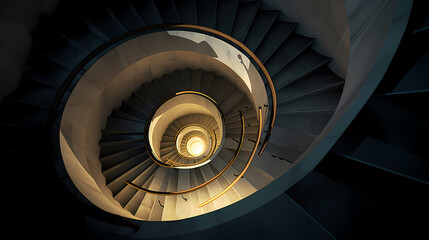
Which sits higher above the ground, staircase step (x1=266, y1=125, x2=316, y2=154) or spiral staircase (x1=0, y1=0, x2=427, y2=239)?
spiral staircase (x1=0, y1=0, x2=427, y2=239)

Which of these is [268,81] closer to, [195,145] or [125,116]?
[125,116]

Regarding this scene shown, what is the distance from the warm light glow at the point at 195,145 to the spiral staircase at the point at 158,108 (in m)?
6.44

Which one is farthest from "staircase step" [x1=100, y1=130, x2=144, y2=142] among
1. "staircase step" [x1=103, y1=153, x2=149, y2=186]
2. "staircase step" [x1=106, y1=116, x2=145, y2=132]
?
"staircase step" [x1=103, y1=153, x2=149, y2=186]

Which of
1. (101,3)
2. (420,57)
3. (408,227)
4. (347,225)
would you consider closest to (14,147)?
(101,3)

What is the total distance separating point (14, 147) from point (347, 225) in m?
4.86

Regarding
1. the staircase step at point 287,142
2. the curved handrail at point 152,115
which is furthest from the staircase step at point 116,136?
the staircase step at point 287,142

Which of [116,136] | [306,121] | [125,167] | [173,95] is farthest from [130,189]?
[306,121]

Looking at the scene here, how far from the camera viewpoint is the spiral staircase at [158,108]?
3.53 metres

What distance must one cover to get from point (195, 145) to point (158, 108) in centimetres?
740

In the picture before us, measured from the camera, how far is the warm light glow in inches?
532

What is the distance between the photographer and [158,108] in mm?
7469

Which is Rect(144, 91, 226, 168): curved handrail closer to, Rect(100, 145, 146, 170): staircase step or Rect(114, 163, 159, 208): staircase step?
Rect(100, 145, 146, 170): staircase step

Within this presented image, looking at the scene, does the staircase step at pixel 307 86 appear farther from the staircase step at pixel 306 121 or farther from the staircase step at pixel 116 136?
the staircase step at pixel 116 136

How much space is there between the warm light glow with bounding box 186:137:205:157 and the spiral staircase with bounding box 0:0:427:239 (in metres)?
6.44
